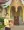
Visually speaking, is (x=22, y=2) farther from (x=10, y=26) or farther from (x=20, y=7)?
(x=10, y=26)

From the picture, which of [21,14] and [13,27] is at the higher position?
[21,14]

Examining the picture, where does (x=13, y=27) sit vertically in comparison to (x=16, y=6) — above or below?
below

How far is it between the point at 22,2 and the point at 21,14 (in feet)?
0.32

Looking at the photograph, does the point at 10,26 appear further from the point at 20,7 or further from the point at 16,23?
the point at 20,7

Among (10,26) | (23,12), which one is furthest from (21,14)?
(10,26)

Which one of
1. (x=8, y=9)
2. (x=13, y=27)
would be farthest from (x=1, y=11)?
(x=13, y=27)

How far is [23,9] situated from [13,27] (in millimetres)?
166

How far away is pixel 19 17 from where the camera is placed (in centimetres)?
73

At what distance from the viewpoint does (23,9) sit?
73cm

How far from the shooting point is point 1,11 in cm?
74

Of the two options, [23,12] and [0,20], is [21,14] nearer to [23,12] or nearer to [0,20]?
[23,12]

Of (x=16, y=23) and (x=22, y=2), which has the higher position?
(x=22, y=2)

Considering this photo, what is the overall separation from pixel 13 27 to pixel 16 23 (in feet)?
0.13

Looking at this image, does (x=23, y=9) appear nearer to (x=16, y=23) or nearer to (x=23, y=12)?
(x=23, y=12)
